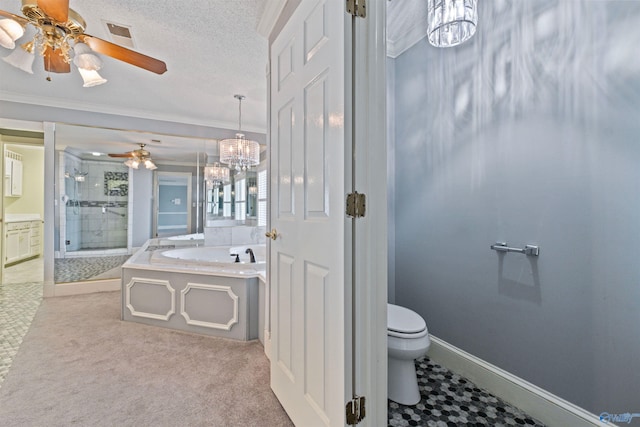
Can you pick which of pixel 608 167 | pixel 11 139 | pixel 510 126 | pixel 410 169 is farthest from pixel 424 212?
pixel 11 139

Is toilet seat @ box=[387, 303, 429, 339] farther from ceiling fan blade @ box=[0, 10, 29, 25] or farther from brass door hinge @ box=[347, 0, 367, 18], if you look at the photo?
ceiling fan blade @ box=[0, 10, 29, 25]

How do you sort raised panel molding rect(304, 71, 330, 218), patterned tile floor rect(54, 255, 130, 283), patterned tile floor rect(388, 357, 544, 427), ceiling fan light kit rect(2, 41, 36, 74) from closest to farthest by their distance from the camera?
raised panel molding rect(304, 71, 330, 218) < patterned tile floor rect(388, 357, 544, 427) < ceiling fan light kit rect(2, 41, 36, 74) < patterned tile floor rect(54, 255, 130, 283)

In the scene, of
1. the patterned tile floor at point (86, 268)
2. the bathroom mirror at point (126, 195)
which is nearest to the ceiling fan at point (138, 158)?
the bathroom mirror at point (126, 195)

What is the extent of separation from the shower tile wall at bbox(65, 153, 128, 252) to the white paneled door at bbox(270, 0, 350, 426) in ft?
11.9

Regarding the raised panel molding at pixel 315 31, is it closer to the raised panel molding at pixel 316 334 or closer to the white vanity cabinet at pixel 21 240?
the raised panel molding at pixel 316 334

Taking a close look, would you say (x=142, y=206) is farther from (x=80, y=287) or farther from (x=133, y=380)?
(x=133, y=380)

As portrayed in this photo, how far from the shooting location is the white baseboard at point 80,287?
3.44 m

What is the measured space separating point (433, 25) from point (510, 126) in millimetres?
708

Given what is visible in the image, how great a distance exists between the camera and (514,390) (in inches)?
62.1

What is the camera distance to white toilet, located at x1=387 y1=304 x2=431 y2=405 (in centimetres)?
154

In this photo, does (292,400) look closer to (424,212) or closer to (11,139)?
(424,212)

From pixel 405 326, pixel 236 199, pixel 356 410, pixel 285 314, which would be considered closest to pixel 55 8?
pixel 285 314

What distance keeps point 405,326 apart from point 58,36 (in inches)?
98.1

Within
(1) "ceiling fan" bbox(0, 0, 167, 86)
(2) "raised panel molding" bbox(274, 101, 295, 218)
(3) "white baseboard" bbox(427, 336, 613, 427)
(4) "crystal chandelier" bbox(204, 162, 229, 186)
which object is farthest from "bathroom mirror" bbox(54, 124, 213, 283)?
(3) "white baseboard" bbox(427, 336, 613, 427)
